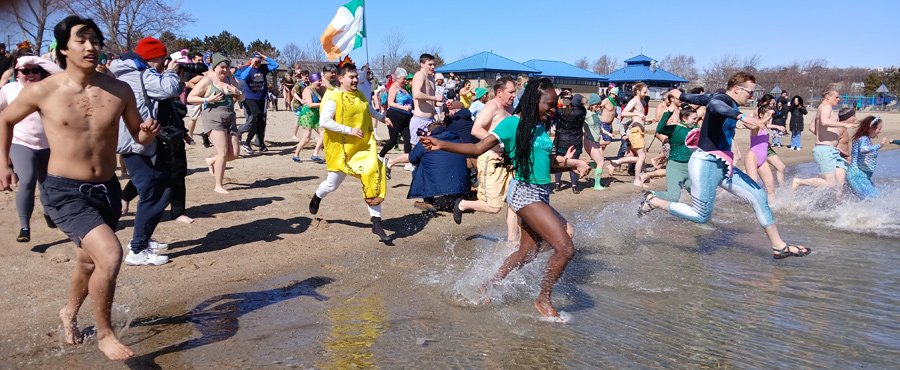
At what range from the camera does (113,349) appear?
4.06 m

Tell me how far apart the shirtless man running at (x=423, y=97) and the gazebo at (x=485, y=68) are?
3584 cm

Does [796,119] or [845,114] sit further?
[796,119]

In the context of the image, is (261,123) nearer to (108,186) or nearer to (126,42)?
(108,186)

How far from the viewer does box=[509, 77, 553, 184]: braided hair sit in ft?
16.7

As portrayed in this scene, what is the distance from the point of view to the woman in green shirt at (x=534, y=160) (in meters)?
5.05

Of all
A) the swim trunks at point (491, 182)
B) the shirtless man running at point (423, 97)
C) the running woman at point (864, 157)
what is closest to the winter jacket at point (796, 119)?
the running woman at point (864, 157)

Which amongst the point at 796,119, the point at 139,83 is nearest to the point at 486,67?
the point at 796,119

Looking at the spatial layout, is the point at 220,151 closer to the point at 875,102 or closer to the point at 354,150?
the point at 354,150

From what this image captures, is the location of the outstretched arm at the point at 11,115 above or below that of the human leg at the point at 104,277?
above

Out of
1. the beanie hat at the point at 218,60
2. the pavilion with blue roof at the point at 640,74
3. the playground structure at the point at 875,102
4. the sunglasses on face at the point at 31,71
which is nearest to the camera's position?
the sunglasses on face at the point at 31,71

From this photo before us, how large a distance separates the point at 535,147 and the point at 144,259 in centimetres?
371

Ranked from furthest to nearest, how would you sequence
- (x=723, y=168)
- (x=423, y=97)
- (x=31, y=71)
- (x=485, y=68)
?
(x=485, y=68), (x=423, y=97), (x=723, y=168), (x=31, y=71)

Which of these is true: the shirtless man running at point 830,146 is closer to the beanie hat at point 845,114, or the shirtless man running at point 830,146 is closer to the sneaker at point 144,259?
the beanie hat at point 845,114

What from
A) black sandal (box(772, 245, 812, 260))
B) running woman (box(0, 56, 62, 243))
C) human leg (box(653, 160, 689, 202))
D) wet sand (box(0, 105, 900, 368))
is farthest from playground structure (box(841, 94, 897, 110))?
running woman (box(0, 56, 62, 243))
